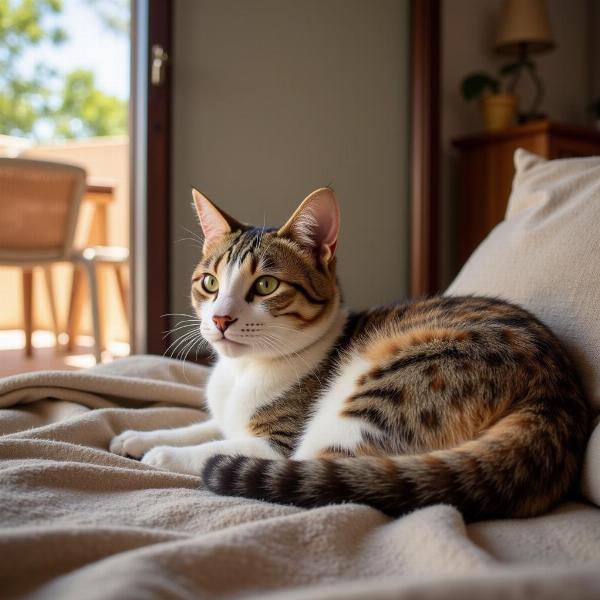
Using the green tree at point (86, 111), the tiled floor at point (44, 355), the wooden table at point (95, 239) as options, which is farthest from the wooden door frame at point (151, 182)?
the green tree at point (86, 111)

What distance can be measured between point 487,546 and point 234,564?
0.31 m

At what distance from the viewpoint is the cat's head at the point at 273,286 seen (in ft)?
4.24

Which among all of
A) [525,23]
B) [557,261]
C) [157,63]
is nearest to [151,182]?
[157,63]

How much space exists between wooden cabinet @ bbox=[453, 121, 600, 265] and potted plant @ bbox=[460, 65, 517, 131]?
149 millimetres

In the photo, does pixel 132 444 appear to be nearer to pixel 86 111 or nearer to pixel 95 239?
pixel 95 239

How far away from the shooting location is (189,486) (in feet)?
3.54

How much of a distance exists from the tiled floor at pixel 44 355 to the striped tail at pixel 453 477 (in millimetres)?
3202

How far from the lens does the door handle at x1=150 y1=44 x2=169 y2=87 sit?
3.08 meters

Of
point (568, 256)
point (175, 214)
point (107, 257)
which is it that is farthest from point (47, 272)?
point (568, 256)

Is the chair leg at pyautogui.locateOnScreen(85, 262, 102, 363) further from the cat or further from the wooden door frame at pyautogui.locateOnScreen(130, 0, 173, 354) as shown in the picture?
the cat

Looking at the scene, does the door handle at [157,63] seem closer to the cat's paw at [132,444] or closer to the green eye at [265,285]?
the green eye at [265,285]

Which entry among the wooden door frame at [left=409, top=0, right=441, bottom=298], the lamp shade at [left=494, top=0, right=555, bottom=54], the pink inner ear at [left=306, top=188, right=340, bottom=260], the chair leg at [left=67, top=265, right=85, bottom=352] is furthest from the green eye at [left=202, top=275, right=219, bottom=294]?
the chair leg at [left=67, top=265, right=85, bottom=352]

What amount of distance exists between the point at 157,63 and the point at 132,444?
2287 millimetres

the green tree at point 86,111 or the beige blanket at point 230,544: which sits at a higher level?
the green tree at point 86,111
